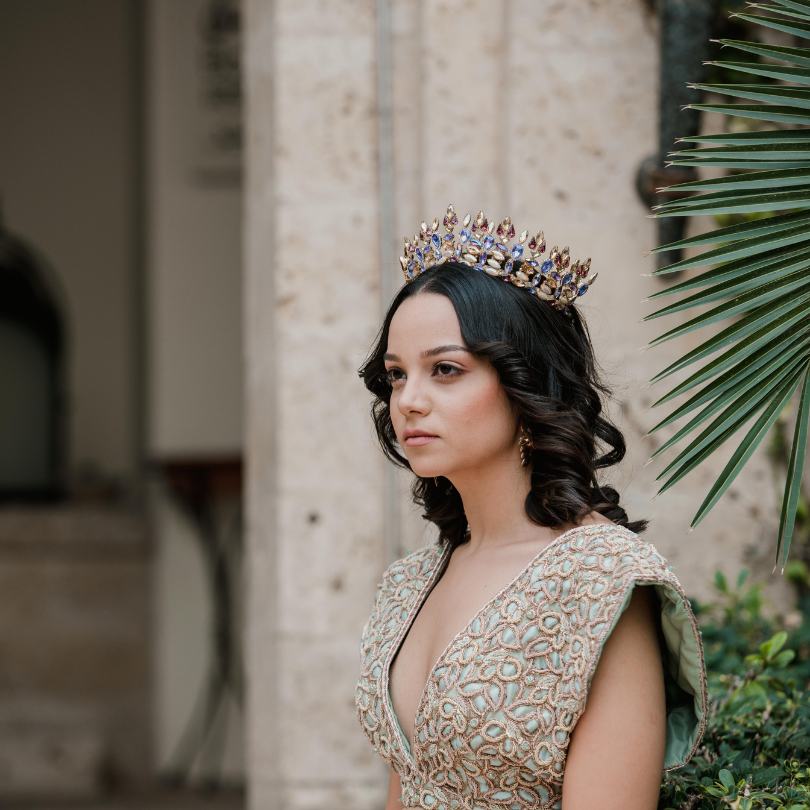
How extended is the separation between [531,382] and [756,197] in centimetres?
46

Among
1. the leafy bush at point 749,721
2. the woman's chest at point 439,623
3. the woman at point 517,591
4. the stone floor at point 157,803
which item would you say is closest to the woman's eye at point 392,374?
the woman at point 517,591

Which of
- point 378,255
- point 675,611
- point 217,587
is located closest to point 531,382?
point 675,611

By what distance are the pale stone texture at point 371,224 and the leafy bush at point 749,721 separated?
496 millimetres

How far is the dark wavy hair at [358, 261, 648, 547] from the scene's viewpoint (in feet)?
6.93

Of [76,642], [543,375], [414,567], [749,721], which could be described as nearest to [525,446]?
[543,375]

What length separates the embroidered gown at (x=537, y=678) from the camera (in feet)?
6.32

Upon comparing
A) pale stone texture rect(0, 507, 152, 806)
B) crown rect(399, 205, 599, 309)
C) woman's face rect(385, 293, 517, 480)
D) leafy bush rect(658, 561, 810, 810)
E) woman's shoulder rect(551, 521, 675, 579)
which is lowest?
pale stone texture rect(0, 507, 152, 806)

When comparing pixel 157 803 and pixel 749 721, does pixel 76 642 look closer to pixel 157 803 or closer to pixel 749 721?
pixel 157 803

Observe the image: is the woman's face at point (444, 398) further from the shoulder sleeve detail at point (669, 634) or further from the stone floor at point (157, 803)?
the stone floor at point (157, 803)

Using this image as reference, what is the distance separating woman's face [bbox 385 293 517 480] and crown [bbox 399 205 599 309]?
4.3 inches

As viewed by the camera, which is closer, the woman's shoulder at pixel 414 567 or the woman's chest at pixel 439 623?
the woman's chest at pixel 439 623

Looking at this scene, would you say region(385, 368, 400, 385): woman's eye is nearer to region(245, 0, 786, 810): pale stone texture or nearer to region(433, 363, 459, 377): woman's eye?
region(433, 363, 459, 377): woman's eye

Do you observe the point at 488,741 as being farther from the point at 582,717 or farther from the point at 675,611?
the point at 675,611

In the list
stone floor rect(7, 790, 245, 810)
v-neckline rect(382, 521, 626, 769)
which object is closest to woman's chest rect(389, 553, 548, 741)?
v-neckline rect(382, 521, 626, 769)
